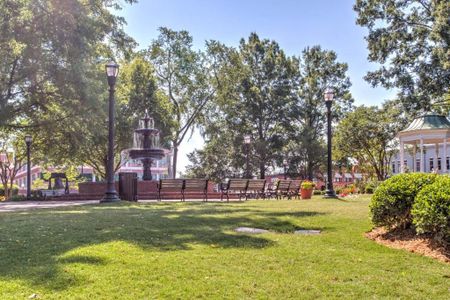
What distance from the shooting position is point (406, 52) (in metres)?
28.5

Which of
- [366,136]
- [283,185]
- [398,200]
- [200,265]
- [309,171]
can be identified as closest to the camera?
[200,265]

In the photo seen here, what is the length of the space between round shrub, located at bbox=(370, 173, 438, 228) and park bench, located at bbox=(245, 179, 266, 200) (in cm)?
1214

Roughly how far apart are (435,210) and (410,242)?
803mm

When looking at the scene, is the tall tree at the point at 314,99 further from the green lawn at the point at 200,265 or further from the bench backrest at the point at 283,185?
the green lawn at the point at 200,265

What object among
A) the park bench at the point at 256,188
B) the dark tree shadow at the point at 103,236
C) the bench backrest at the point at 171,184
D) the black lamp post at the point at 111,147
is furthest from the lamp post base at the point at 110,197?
the park bench at the point at 256,188

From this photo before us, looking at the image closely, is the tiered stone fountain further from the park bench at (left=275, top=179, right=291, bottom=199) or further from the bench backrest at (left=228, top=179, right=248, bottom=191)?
the park bench at (left=275, top=179, right=291, bottom=199)

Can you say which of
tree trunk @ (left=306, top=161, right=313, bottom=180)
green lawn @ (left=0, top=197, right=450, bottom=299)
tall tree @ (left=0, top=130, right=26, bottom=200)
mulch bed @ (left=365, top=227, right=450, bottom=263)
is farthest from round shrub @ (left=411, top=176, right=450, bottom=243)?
tree trunk @ (left=306, top=161, right=313, bottom=180)

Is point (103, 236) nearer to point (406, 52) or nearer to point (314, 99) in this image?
point (406, 52)

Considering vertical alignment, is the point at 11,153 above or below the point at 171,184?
above

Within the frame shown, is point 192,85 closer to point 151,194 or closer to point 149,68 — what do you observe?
point 149,68

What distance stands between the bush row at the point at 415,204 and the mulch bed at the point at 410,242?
141 mm

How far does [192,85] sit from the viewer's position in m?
43.4

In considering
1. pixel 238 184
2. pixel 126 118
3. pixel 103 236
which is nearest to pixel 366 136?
pixel 126 118

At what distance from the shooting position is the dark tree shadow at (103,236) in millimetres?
4607
